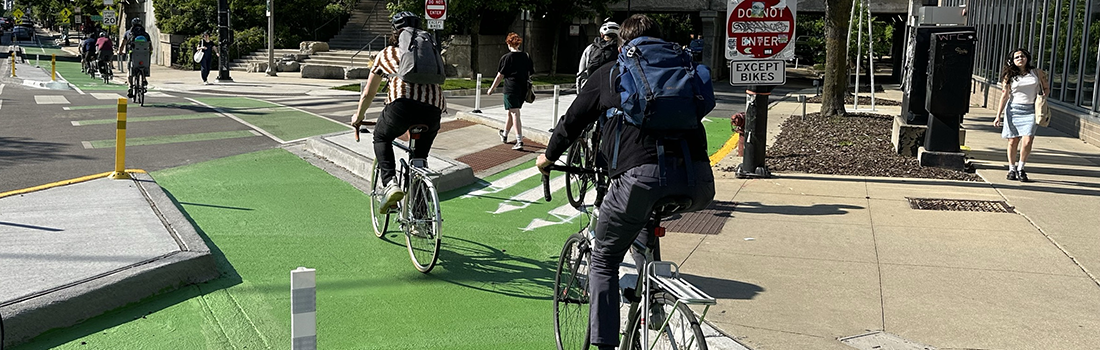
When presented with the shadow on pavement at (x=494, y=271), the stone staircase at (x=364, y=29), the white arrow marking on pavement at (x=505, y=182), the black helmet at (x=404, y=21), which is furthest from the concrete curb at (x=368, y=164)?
the stone staircase at (x=364, y=29)

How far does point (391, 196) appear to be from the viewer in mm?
7027

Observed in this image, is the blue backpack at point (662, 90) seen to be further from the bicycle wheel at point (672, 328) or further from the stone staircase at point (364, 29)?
the stone staircase at point (364, 29)

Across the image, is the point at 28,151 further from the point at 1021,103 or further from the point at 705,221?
the point at 1021,103

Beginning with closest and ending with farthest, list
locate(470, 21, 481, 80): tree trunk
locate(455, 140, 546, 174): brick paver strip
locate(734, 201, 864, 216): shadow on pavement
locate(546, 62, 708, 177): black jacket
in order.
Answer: locate(546, 62, 708, 177): black jacket → locate(734, 201, 864, 216): shadow on pavement → locate(455, 140, 546, 174): brick paver strip → locate(470, 21, 481, 80): tree trunk

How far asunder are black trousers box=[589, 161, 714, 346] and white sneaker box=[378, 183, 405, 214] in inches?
120

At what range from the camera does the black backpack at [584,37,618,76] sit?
9.70 metres

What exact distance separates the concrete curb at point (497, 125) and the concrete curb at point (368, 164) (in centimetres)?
353

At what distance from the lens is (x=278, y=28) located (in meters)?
44.2

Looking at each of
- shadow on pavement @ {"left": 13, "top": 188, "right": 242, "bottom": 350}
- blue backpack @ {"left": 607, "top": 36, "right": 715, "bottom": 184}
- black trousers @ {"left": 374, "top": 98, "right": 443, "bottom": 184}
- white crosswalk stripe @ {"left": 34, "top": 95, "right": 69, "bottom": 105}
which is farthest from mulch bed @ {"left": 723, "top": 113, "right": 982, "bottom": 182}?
white crosswalk stripe @ {"left": 34, "top": 95, "right": 69, "bottom": 105}

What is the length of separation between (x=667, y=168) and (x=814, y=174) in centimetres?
895

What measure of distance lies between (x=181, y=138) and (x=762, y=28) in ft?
27.7

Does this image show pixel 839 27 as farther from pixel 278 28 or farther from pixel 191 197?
pixel 278 28

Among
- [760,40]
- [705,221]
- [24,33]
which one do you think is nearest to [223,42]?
[760,40]

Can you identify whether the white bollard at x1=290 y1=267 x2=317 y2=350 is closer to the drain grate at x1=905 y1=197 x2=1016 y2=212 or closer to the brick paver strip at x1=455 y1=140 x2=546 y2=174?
the drain grate at x1=905 y1=197 x2=1016 y2=212
